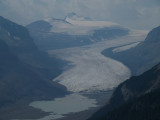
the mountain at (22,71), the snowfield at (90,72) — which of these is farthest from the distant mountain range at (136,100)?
the snowfield at (90,72)

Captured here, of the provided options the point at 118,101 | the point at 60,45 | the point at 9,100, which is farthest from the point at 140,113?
the point at 60,45

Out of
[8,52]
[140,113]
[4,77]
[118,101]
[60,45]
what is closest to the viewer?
[140,113]

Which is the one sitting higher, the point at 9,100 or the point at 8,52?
the point at 8,52

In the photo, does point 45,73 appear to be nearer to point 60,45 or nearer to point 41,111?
point 41,111

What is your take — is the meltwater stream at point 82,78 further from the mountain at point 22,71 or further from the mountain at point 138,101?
the mountain at point 138,101

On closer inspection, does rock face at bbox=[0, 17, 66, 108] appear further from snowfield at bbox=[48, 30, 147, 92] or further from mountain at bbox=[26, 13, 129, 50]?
mountain at bbox=[26, 13, 129, 50]

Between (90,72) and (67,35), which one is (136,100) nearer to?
(90,72)
